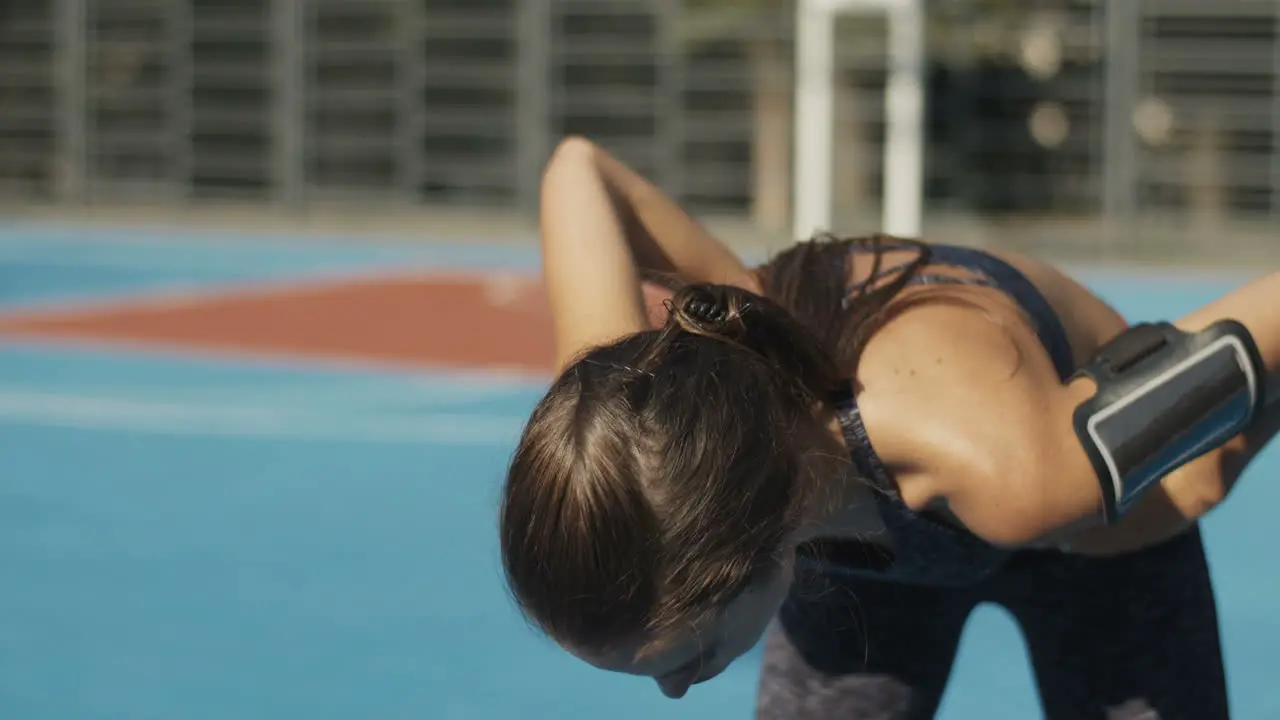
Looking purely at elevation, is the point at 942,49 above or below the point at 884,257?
above

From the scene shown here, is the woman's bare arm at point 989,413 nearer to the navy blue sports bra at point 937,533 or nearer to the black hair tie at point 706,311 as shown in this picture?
the navy blue sports bra at point 937,533

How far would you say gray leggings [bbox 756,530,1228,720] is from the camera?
2.22m

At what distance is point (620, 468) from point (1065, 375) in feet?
2.09

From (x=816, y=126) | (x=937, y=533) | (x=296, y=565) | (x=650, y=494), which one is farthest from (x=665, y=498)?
(x=816, y=126)

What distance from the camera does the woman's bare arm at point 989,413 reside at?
171 cm

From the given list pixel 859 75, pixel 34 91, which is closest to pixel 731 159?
pixel 859 75

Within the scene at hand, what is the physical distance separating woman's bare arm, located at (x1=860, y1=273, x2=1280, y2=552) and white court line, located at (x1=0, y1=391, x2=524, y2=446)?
15.7 feet

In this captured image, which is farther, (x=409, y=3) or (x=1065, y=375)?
(x=409, y=3)

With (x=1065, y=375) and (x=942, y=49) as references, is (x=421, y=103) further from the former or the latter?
(x=1065, y=375)

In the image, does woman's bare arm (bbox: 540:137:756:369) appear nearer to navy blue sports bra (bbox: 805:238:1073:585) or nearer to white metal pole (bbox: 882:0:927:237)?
navy blue sports bra (bbox: 805:238:1073:585)

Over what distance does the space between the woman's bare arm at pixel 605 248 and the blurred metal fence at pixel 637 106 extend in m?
13.4

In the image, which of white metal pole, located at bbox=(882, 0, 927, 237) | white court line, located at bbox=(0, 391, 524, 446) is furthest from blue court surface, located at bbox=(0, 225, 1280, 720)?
white metal pole, located at bbox=(882, 0, 927, 237)

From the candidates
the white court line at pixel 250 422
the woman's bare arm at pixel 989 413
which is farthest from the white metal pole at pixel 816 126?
the woman's bare arm at pixel 989 413

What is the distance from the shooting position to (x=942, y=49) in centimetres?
1575
